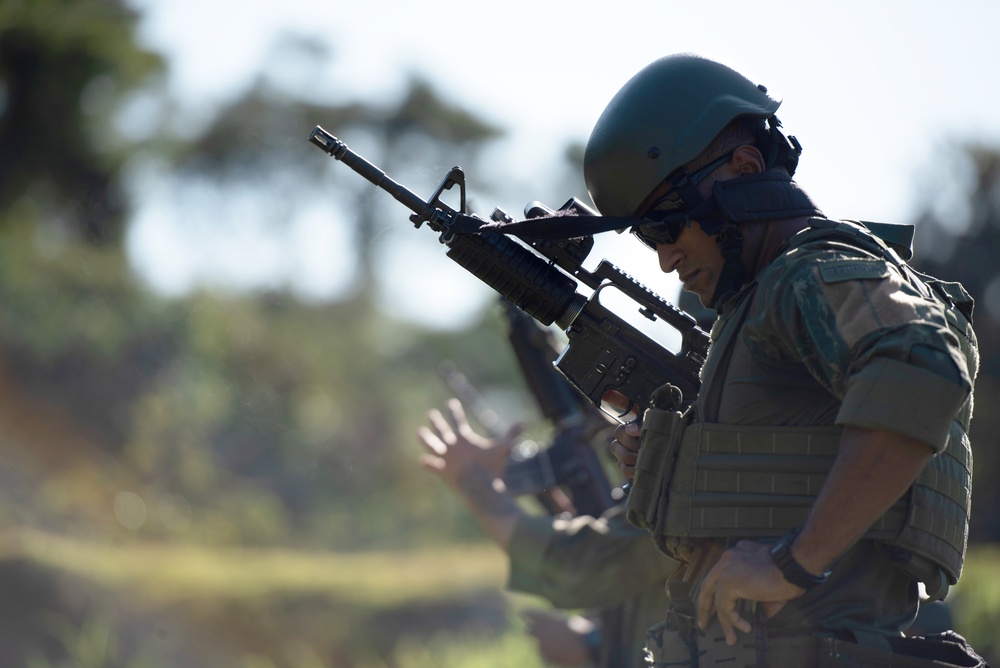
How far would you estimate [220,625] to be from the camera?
9422 millimetres

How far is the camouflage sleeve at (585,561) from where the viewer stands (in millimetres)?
4070

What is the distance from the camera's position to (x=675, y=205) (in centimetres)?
268

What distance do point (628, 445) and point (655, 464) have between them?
260mm

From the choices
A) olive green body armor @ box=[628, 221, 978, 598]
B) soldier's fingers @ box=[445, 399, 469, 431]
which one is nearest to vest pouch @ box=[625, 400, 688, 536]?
olive green body armor @ box=[628, 221, 978, 598]

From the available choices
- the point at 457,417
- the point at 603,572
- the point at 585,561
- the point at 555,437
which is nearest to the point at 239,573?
the point at 555,437

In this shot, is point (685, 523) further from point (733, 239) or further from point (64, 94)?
point (64, 94)

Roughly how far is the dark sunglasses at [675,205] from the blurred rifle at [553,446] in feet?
9.00

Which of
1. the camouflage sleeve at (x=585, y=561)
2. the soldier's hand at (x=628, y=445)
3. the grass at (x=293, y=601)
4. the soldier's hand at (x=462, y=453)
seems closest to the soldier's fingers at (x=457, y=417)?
the soldier's hand at (x=462, y=453)

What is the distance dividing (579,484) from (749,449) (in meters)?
3.19

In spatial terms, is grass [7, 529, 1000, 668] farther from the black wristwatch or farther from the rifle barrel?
the black wristwatch

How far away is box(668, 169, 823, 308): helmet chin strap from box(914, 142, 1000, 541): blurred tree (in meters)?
9.07

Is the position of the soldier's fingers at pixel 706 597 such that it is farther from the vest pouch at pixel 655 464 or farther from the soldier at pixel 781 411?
the vest pouch at pixel 655 464

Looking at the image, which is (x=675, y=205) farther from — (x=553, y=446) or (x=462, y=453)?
(x=553, y=446)

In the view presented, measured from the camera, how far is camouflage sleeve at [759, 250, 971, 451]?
2035 millimetres
